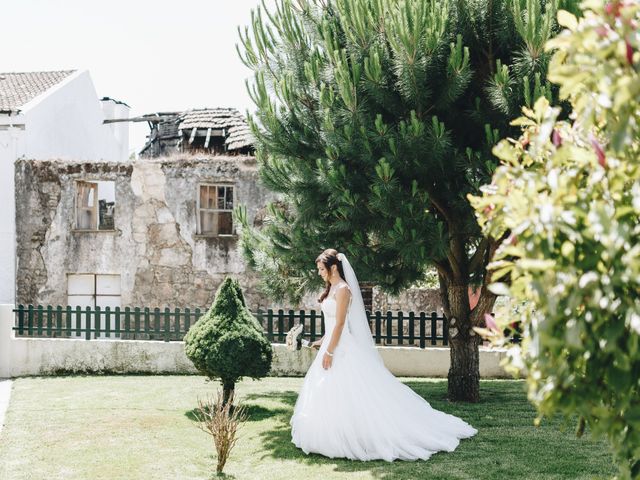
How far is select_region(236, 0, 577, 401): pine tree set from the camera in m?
8.31

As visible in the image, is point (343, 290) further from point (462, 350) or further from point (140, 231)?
point (140, 231)

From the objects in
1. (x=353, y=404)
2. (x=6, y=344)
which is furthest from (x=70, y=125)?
(x=353, y=404)

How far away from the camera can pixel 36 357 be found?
13578 mm

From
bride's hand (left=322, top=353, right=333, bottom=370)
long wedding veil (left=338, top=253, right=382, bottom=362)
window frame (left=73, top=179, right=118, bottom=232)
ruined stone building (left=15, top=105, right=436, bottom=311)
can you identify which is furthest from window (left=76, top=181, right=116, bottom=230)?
bride's hand (left=322, top=353, right=333, bottom=370)

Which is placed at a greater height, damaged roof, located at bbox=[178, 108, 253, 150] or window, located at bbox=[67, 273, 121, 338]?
damaged roof, located at bbox=[178, 108, 253, 150]

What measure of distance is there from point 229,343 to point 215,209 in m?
11.6

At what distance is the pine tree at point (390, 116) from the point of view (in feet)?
27.3

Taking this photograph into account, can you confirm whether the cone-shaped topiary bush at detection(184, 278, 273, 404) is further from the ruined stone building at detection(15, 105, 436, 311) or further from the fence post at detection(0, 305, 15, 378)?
the ruined stone building at detection(15, 105, 436, 311)

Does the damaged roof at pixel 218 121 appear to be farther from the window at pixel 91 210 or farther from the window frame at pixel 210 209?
the window at pixel 91 210

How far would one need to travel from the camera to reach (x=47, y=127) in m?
22.0

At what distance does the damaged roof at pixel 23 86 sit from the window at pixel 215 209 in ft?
18.3

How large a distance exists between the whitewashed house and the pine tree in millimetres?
12258

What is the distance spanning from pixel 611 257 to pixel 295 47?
847cm

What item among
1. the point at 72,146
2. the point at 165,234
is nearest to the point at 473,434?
the point at 165,234
